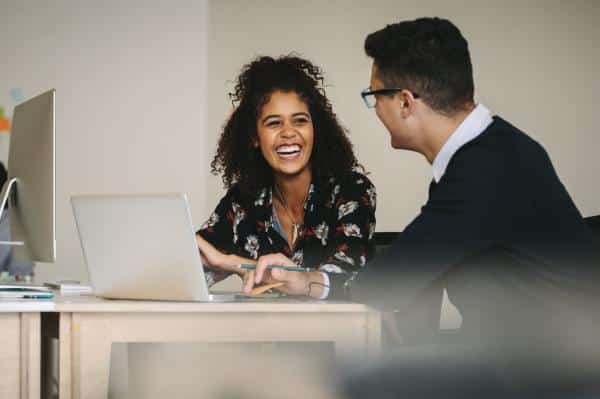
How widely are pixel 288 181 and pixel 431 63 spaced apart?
2.93 ft

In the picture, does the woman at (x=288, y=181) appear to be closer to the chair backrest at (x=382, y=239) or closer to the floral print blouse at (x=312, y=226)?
the floral print blouse at (x=312, y=226)

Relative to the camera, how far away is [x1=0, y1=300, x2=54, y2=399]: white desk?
1.76 metres

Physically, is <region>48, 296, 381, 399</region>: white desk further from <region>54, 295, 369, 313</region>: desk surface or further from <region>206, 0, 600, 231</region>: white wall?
<region>206, 0, 600, 231</region>: white wall

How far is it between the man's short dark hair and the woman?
1.92 ft

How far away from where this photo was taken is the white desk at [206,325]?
1.76 m

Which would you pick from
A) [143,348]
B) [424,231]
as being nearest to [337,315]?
[424,231]

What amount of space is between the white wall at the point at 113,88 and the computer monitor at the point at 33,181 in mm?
2384

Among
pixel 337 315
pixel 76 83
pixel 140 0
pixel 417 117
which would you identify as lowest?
pixel 337 315

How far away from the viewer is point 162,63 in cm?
484

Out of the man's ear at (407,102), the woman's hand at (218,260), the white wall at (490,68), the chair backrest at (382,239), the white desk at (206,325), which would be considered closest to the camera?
the white desk at (206,325)

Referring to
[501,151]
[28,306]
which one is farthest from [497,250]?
[28,306]

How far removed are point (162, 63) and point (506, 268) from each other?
3.51 meters

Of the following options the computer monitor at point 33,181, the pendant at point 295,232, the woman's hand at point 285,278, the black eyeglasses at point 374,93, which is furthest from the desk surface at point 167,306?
the pendant at point 295,232

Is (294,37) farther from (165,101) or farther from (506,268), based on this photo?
(506,268)
